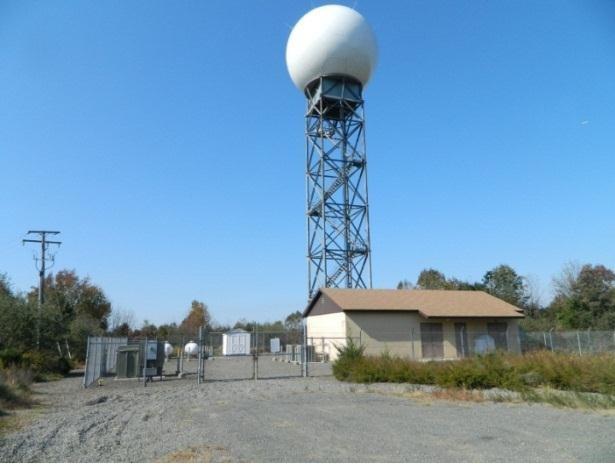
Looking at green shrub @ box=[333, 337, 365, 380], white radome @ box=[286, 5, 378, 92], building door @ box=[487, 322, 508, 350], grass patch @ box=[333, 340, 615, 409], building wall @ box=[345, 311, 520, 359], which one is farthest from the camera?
white radome @ box=[286, 5, 378, 92]

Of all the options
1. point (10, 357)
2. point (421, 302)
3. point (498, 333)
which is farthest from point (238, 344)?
point (10, 357)

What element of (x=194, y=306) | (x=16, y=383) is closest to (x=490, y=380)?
(x=16, y=383)

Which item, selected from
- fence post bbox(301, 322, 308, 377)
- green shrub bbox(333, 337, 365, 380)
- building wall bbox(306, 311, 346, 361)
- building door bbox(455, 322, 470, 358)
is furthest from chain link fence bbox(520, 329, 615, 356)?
fence post bbox(301, 322, 308, 377)

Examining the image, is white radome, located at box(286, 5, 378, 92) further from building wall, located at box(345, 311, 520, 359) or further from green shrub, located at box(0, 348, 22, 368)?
green shrub, located at box(0, 348, 22, 368)

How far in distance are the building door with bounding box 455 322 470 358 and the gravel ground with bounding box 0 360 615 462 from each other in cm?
1699

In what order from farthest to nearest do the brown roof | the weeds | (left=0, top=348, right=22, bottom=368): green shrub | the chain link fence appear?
the brown roof < the chain link fence < (left=0, top=348, right=22, bottom=368): green shrub < the weeds

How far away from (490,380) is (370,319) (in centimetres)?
1315

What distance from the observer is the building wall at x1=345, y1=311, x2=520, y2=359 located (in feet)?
93.1

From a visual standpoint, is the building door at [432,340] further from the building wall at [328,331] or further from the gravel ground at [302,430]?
the gravel ground at [302,430]

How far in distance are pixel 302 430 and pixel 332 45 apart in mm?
31332

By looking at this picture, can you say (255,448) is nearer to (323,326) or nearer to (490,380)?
(490,380)

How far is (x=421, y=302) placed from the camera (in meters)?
31.5

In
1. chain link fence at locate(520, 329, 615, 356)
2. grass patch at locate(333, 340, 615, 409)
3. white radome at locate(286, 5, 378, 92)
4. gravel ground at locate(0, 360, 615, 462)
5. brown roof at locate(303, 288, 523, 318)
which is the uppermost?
white radome at locate(286, 5, 378, 92)

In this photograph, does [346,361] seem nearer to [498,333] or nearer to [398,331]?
[398,331]
